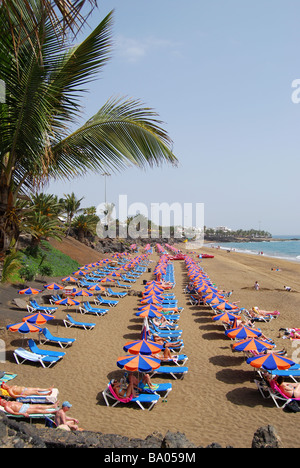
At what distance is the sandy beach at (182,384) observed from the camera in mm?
6609

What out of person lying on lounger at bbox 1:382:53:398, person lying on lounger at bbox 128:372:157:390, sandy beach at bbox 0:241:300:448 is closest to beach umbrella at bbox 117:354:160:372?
person lying on lounger at bbox 128:372:157:390

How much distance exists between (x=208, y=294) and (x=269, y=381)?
350 inches

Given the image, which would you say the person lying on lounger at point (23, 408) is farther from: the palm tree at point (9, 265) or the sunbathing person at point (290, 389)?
the sunbathing person at point (290, 389)

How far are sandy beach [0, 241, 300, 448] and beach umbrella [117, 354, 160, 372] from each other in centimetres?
83

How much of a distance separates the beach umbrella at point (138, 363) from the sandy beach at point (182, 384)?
2.73 ft

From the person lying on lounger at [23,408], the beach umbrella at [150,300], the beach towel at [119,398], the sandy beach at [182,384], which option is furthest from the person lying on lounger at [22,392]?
the beach umbrella at [150,300]

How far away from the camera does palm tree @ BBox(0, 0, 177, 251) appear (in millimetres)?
2998

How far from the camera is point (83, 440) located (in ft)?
14.4

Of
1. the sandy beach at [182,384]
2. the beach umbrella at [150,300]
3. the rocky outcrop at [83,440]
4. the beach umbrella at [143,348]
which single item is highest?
the rocky outcrop at [83,440]

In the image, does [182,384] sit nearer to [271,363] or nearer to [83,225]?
[271,363]

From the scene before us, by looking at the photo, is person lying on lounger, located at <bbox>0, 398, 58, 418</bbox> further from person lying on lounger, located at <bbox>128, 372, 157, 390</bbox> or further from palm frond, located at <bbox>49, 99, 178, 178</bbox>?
palm frond, located at <bbox>49, 99, 178, 178</bbox>

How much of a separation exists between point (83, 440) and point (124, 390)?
348cm
